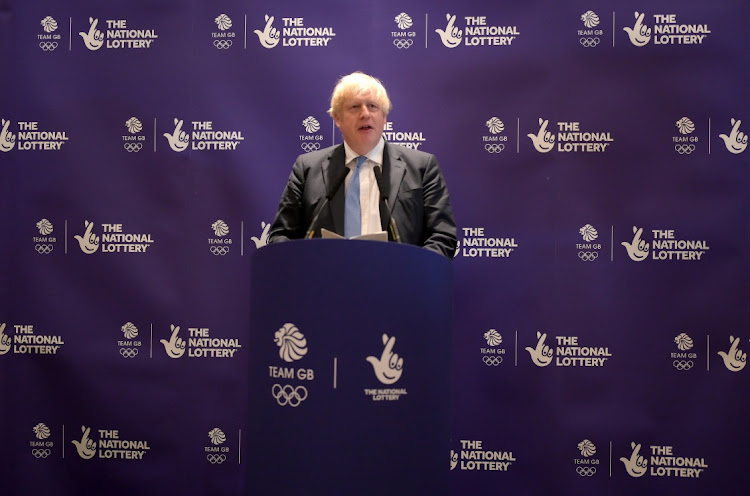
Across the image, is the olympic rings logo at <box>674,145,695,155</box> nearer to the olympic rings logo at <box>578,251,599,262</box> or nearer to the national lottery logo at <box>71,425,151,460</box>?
the olympic rings logo at <box>578,251,599,262</box>

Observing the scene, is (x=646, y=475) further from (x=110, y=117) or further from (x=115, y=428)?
(x=110, y=117)

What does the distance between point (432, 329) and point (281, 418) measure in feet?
1.98

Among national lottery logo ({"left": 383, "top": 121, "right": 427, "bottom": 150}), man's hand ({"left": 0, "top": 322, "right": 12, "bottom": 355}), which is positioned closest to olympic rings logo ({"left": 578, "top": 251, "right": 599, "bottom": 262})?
national lottery logo ({"left": 383, "top": 121, "right": 427, "bottom": 150})

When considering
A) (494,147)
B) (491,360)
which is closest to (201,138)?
(494,147)

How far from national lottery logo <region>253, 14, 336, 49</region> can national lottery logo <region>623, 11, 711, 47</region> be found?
168cm

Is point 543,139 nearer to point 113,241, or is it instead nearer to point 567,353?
point 567,353

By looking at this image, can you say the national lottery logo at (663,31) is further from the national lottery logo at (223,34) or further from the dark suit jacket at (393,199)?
the national lottery logo at (223,34)

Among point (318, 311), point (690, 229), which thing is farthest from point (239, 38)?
point (690, 229)

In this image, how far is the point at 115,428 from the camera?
424 cm

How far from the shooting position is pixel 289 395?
2.50 metres

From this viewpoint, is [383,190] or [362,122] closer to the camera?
[383,190]

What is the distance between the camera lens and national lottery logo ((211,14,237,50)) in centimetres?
438

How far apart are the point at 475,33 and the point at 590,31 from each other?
63cm

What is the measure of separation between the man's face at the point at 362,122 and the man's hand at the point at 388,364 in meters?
1.43
